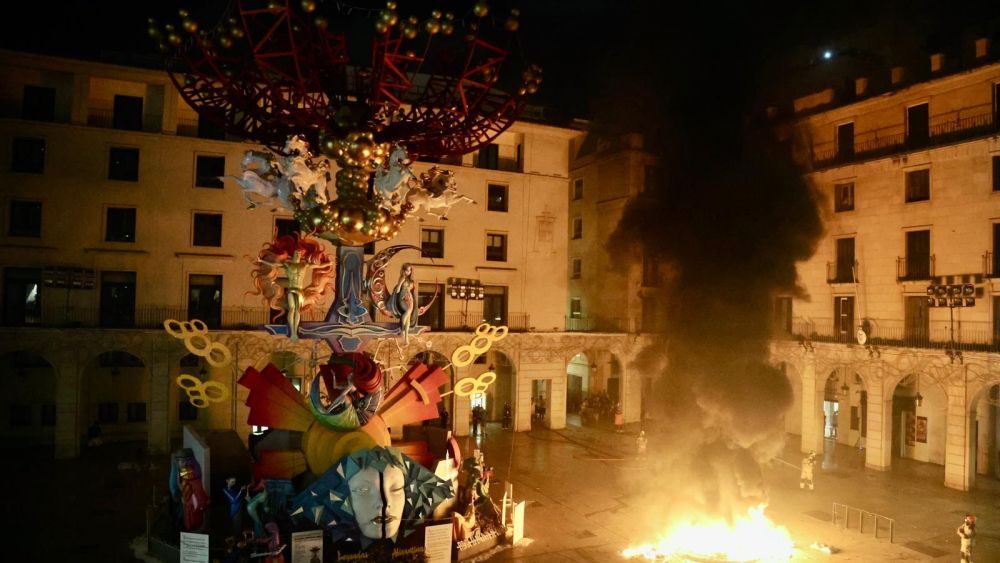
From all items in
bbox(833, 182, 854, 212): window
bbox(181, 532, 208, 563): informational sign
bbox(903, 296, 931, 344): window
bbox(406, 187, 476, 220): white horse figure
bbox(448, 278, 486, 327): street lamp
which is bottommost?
bbox(181, 532, 208, 563): informational sign

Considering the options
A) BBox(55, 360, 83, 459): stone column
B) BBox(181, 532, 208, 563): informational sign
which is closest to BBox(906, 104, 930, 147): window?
BBox(181, 532, 208, 563): informational sign

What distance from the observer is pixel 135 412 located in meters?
36.2

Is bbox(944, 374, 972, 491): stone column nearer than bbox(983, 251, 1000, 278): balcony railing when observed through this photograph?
Yes

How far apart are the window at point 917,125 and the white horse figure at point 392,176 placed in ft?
89.3

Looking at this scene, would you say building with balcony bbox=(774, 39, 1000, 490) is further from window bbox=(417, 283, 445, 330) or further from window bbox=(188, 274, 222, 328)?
window bbox=(188, 274, 222, 328)

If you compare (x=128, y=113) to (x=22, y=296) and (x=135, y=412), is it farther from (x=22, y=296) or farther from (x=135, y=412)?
(x=135, y=412)

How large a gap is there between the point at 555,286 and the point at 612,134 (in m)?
9.97

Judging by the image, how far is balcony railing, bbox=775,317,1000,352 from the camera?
1187 inches

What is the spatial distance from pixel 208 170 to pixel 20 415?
1544cm

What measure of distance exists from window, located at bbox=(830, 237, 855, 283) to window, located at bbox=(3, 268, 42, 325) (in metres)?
41.3

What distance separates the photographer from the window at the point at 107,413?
3559cm

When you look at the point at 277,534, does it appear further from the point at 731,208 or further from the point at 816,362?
the point at 816,362

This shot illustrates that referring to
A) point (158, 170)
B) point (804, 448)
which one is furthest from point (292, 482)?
point (804, 448)

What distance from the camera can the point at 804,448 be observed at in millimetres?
36656
